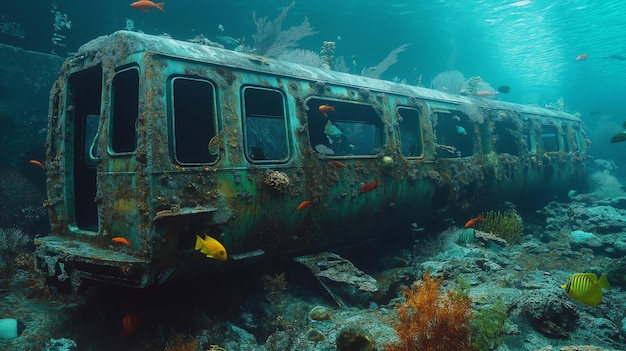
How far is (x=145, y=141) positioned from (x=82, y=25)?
14450 mm

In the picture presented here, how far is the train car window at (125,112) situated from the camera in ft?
13.9

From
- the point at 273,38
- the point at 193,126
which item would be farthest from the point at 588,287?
the point at 273,38

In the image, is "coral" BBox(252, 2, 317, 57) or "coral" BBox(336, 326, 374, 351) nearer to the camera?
"coral" BBox(336, 326, 374, 351)

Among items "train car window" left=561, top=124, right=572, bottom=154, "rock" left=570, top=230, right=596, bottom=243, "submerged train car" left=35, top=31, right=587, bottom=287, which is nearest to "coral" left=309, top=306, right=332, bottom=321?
"submerged train car" left=35, top=31, right=587, bottom=287

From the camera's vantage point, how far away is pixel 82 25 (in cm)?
1370

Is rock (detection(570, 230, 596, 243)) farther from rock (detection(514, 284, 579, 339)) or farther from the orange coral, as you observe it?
the orange coral

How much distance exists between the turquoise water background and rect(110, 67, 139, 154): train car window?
11.7 metres

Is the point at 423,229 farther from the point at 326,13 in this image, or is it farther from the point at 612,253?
the point at 326,13

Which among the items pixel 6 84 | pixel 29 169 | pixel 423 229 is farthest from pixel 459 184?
pixel 6 84

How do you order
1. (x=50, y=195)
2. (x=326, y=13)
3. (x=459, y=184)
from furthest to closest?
1. (x=326, y=13)
2. (x=459, y=184)
3. (x=50, y=195)

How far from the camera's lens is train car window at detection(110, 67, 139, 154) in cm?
423

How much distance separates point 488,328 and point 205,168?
10.8 feet

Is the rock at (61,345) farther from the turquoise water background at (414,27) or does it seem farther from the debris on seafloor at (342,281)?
the turquoise water background at (414,27)

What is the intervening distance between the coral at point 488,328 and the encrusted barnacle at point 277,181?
255 cm
